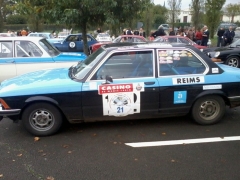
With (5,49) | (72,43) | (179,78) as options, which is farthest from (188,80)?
(72,43)

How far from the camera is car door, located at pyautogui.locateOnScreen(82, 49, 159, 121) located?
4.46m

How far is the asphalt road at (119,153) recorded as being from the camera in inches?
137

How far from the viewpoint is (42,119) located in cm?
452

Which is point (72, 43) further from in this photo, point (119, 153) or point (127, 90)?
point (119, 153)

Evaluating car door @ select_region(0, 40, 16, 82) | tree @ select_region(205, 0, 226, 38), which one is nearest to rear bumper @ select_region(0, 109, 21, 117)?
car door @ select_region(0, 40, 16, 82)

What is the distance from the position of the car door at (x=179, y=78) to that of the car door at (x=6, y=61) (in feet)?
14.8

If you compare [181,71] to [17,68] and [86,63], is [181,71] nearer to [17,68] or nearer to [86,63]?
[86,63]

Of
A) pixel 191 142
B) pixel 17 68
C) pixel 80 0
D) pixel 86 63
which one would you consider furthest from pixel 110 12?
pixel 191 142

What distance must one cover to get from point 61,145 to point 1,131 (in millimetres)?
1356

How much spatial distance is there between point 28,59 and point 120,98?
389 centimetres

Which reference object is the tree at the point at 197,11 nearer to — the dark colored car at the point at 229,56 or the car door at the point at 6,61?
the dark colored car at the point at 229,56

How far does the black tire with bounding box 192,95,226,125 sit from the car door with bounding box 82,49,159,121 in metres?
0.81

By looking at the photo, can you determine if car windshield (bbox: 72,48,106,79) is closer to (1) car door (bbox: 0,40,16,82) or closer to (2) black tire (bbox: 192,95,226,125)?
(2) black tire (bbox: 192,95,226,125)

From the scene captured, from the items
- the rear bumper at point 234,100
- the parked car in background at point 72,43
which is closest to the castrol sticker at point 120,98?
the rear bumper at point 234,100
